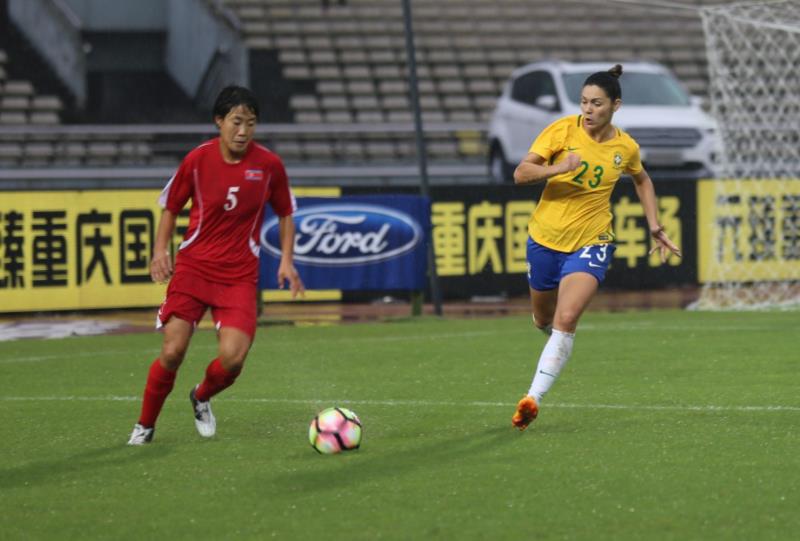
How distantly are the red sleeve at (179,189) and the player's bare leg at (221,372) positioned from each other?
2.28ft

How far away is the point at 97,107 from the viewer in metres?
33.1

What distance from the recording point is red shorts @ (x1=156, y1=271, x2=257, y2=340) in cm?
845

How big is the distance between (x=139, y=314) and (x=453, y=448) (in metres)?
10.7

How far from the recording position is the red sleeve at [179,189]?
8391 mm

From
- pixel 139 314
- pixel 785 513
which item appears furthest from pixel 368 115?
pixel 785 513

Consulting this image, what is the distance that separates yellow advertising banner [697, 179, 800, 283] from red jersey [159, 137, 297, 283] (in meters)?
12.4

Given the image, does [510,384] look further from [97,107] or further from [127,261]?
[97,107]

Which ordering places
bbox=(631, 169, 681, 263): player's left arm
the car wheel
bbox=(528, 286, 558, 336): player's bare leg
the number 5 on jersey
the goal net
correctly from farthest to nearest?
the car wheel < the goal net < bbox=(528, 286, 558, 336): player's bare leg < bbox=(631, 169, 681, 263): player's left arm < the number 5 on jersey

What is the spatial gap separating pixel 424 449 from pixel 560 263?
5.11 feet


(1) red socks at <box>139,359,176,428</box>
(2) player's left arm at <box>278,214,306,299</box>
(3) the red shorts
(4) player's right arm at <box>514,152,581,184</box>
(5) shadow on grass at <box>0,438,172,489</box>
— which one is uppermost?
(4) player's right arm at <box>514,152,581,184</box>

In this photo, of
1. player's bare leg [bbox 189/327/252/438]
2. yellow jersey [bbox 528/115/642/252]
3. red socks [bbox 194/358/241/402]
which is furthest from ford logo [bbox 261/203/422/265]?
red socks [bbox 194/358/241/402]

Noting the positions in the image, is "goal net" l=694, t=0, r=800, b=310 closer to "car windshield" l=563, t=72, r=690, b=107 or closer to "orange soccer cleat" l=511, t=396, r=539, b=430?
"car windshield" l=563, t=72, r=690, b=107

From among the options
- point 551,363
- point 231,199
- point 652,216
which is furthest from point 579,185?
point 231,199

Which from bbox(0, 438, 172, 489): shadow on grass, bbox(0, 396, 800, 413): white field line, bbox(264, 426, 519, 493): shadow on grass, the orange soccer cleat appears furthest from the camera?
bbox(0, 396, 800, 413): white field line
